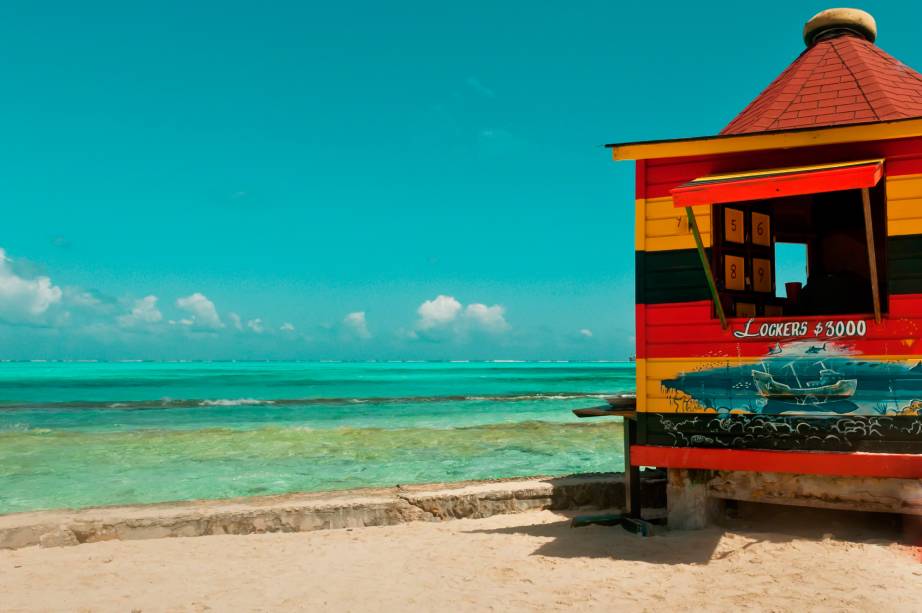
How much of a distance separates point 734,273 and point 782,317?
2.61 ft

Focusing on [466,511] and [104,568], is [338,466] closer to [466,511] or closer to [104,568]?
[466,511]

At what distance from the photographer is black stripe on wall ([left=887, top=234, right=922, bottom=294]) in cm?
559

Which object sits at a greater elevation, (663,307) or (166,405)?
(663,307)

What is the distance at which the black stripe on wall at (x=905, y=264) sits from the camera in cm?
559

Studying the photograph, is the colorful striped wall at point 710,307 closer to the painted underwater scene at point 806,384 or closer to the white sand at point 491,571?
the painted underwater scene at point 806,384

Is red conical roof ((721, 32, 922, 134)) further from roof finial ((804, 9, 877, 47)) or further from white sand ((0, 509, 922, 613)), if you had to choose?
white sand ((0, 509, 922, 613))

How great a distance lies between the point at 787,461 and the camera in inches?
231

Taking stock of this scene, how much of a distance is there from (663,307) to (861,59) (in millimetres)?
3613

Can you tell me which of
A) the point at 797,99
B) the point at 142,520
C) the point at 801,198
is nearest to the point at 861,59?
the point at 797,99

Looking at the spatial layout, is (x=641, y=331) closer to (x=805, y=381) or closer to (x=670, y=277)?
(x=670, y=277)

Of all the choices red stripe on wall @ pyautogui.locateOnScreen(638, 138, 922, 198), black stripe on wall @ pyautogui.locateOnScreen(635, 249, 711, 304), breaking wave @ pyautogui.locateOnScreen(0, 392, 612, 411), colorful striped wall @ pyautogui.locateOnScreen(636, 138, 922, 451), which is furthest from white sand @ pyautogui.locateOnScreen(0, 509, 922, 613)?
breaking wave @ pyautogui.locateOnScreen(0, 392, 612, 411)

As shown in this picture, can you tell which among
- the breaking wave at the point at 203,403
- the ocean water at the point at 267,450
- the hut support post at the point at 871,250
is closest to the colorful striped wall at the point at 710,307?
the hut support post at the point at 871,250

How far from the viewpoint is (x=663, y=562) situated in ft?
18.3

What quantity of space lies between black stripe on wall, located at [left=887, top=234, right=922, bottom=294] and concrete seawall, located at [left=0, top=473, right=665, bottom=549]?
3386 mm
